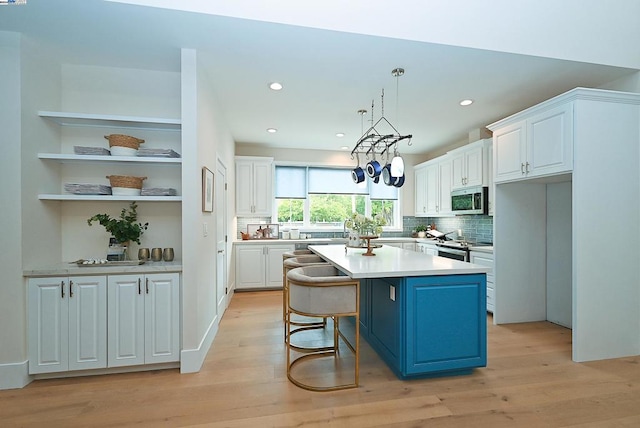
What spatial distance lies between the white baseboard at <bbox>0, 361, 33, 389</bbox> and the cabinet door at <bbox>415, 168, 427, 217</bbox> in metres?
5.83

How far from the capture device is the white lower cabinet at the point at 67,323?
2340 millimetres

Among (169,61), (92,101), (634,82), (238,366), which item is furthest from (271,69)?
(634,82)

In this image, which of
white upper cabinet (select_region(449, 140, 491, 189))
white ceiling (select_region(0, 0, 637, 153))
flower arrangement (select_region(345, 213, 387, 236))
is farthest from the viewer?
white upper cabinet (select_region(449, 140, 491, 189))

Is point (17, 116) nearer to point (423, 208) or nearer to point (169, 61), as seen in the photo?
point (169, 61)

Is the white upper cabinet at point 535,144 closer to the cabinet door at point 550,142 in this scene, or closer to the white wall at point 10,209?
the cabinet door at point 550,142

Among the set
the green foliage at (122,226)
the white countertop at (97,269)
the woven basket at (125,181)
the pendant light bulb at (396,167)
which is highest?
the pendant light bulb at (396,167)

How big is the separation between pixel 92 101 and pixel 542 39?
4.06 meters

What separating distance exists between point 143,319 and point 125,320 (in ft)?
0.44

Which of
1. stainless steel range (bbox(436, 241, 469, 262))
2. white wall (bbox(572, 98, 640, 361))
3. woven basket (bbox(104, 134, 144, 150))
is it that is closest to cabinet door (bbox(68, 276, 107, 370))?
woven basket (bbox(104, 134, 144, 150))

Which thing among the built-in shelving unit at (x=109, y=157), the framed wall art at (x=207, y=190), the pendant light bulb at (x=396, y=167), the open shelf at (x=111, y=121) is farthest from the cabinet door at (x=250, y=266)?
→ the pendant light bulb at (x=396, y=167)

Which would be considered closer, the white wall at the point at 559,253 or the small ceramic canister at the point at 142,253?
the small ceramic canister at the point at 142,253

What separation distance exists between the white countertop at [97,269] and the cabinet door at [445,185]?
14.4ft

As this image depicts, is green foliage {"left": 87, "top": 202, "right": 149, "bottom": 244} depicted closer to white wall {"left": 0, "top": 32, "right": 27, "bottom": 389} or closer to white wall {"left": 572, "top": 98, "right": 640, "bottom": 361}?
white wall {"left": 0, "top": 32, "right": 27, "bottom": 389}

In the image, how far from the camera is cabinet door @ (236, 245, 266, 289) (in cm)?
518
